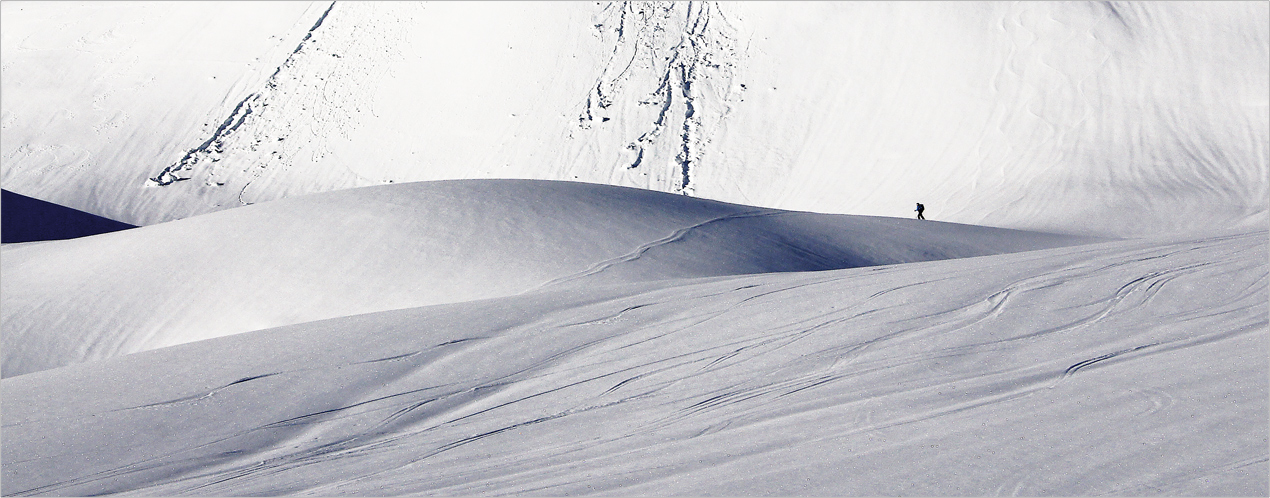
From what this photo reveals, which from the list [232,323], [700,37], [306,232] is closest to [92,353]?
[232,323]

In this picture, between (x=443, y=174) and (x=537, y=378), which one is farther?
(x=443, y=174)

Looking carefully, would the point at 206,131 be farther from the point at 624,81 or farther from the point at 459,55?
the point at 624,81

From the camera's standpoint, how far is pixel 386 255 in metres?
10.9

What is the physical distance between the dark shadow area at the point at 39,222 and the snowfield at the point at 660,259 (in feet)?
6.47

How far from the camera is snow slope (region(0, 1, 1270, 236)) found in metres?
20.2

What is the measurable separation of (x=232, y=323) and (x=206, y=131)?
18.3 m

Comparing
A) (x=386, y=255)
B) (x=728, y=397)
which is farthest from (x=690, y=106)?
(x=728, y=397)

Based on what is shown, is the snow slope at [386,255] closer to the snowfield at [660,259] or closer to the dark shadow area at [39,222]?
the snowfield at [660,259]

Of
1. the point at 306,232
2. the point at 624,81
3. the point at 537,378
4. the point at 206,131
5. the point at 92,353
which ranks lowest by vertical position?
the point at 92,353

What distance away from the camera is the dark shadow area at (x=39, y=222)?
19.2 meters

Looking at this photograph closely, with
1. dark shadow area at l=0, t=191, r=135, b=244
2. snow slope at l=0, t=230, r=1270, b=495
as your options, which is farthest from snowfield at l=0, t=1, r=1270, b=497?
dark shadow area at l=0, t=191, r=135, b=244

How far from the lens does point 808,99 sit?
2384 centimetres

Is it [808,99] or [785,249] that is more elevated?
[808,99]

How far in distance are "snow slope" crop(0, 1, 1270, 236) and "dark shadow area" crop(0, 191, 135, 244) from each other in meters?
2.32
